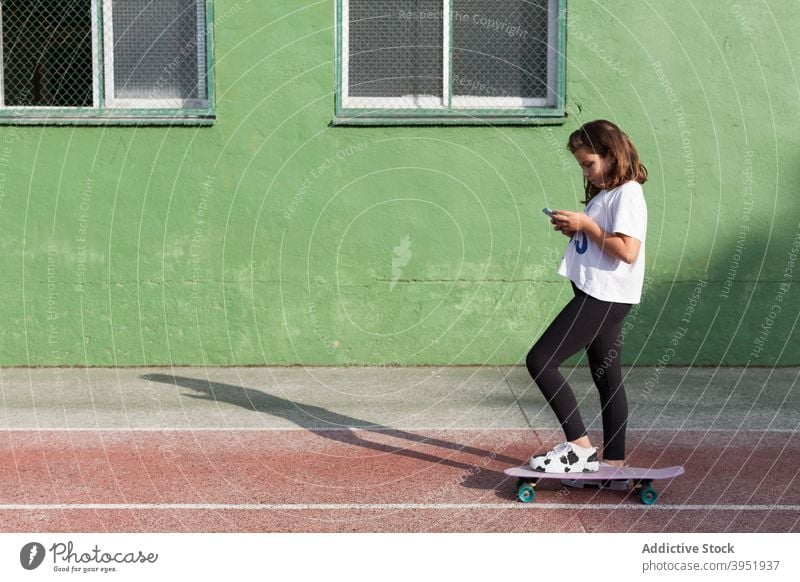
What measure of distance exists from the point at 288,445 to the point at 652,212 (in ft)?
15.0

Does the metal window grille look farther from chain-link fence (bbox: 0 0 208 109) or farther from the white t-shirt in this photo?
the white t-shirt

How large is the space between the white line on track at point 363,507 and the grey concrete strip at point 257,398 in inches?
75.1

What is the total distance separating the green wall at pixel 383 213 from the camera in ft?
32.8

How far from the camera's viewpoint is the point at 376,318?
10.1 metres

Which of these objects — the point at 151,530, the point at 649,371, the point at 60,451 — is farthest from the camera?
the point at 649,371

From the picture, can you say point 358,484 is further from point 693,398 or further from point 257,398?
point 693,398

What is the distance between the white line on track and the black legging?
374 mm

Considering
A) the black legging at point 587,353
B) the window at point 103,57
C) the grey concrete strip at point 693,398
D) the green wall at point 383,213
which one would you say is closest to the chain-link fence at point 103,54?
the window at point 103,57

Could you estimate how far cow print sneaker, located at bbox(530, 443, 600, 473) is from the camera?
5977 millimetres

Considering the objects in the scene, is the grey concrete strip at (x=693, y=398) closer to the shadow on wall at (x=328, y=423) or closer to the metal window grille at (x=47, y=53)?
the shadow on wall at (x=328, y=423)

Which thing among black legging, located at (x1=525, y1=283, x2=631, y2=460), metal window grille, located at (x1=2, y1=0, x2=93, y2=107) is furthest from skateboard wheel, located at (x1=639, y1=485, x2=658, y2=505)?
metal window grille, located at (x1=2, y1=0, x2=93, y2=107)

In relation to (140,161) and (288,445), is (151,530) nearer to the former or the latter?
(288,445)

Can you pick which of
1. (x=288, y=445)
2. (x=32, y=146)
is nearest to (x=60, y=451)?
(x=288, y=445)

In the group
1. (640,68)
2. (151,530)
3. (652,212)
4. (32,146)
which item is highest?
(640,68)
